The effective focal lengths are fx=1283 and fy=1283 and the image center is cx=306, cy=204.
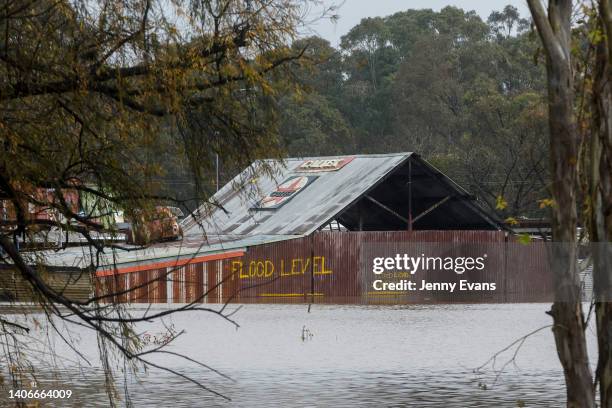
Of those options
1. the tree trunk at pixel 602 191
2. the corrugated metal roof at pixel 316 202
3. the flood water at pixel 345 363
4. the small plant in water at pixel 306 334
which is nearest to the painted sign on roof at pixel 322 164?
the corrugated metal roof at pixel 316 202

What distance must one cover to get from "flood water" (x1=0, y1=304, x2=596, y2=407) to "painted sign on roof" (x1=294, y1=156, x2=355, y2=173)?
33.7 ft

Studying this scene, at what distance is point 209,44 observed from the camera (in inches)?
392

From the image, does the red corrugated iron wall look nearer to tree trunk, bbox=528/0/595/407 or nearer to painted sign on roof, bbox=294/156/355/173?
painted sign on roof, bbox=294/156/355/173

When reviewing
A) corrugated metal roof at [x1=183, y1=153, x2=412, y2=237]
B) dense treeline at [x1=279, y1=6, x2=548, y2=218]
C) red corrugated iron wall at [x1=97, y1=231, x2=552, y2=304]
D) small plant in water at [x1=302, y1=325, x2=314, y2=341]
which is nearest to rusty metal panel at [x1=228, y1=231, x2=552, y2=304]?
red corrugated iron wall at [x1=97, y1=231, x2=552, y2=304]

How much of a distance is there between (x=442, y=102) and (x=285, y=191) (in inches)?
1490

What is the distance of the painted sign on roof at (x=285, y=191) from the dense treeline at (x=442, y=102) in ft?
43.3

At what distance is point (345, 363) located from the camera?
75.2 ft

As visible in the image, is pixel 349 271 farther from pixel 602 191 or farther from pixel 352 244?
pixel 602 191

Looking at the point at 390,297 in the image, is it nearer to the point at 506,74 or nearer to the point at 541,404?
the point at 541,404

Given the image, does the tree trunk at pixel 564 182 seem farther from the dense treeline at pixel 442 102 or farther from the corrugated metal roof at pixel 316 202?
the dense treeline at pixel 442 102

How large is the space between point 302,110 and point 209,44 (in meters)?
61.8

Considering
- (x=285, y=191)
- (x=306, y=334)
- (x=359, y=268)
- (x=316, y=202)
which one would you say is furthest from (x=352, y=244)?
(x=306, y=334)

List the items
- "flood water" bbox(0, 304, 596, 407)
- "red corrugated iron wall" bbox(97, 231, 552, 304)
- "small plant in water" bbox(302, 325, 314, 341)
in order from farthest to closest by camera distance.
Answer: "red corrugated iron wall" bbox(97, 231, 552, 304) < "small plant in water" bbox(302, 325, 314, 341) < "flood water" bbox(0, 304, 596, 407)

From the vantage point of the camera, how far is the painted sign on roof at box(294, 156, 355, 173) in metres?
46.0
